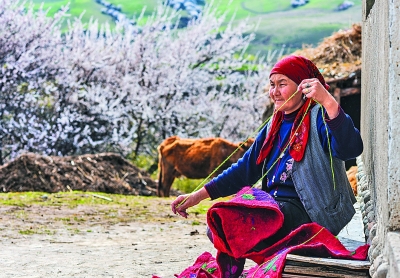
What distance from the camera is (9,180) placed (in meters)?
11.0

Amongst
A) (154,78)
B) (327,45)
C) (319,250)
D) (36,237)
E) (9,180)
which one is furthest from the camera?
(154,78)

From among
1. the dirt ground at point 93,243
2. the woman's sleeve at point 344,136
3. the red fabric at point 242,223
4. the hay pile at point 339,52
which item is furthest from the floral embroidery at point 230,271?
the hay pile at point 339,52

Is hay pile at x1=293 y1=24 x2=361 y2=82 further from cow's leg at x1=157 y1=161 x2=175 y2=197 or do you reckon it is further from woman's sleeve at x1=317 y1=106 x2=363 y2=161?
woman's sleeve at x1=317 y1=106 x2=363 y2=161

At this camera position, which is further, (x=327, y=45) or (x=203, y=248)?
(x=327, y=45)

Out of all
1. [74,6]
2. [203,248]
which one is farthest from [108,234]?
[74,6]

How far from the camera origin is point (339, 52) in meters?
11.5

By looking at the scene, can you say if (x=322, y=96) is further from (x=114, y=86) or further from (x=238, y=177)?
(x=114, y=86)

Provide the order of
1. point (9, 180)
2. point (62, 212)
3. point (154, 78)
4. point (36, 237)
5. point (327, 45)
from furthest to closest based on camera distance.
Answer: point (154, 78), point (327, 45), point (9, 180), point (62, 212), point (36, 237)

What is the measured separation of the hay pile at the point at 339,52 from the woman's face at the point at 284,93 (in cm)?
753

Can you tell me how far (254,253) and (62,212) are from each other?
5234mm

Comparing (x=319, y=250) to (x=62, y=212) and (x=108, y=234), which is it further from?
(x=62, y=212)

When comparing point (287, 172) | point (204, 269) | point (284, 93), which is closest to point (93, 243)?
point (204, 269)

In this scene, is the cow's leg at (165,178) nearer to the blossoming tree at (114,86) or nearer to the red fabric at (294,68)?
the blossoming tree at (114,86)

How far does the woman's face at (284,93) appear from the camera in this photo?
3.38 metres
